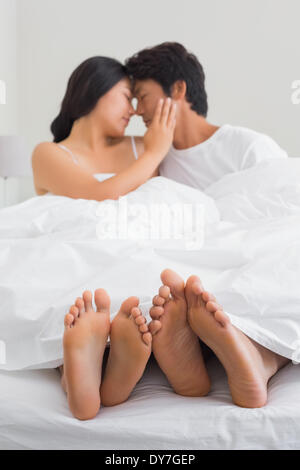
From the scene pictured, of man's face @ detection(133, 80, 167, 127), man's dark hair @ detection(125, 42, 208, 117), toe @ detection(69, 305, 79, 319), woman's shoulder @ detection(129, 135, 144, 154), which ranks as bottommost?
toe @ detection(69, 305, 79, 319)

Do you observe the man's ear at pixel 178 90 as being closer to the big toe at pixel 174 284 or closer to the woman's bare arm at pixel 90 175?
the woman's bare arm at pixel 90 175

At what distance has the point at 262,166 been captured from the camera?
156cm

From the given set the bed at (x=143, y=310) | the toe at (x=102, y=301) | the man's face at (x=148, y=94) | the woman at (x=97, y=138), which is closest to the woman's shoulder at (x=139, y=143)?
the woman at (x=97, y=138)

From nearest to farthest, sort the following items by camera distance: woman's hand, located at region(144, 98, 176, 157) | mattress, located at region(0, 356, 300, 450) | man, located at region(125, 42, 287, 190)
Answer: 1. mattress, located at region(0, 356, 300, 450)
2. woman's hand, located at region(144, 98, 176, 157)
3. man, located at region(125, 42, 287, 190)

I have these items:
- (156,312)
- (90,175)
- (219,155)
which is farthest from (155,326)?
(219,155)

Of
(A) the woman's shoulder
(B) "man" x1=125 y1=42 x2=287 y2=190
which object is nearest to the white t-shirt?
(B) "man" x1=125 y1=42 x2=287 y2=190

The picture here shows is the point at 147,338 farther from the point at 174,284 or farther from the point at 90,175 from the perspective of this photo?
the point at 90,175

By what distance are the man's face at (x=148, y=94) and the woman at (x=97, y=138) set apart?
50 millimetres

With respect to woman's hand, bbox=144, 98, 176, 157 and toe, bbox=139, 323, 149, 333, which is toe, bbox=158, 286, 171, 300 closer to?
toe, bbox=139, 323, 149, 333

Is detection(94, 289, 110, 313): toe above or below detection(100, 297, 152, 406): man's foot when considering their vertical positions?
above

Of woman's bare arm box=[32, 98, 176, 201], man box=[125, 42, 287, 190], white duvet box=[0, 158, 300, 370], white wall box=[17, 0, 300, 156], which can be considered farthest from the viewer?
white wall box=[17, 0, 300, 156]

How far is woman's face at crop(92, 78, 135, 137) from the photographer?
195 centimetres

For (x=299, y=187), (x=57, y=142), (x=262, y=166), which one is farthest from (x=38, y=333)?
(x=57, y=142)

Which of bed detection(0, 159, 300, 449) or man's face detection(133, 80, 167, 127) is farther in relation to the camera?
man's face detection(133, 80, 167, 127)
